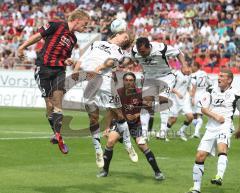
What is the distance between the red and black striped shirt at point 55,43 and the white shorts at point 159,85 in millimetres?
5033

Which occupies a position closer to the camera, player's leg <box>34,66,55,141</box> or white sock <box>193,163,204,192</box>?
white sock <box>193,163,204,192</box>

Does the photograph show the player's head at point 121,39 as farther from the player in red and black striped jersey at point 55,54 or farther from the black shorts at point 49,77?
the black shorts at point 49,77

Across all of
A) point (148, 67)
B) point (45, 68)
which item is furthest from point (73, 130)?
point (45, 68)

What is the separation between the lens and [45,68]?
40.0 ft

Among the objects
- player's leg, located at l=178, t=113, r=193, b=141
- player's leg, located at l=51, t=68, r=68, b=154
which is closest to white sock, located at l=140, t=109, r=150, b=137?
player's leg, located at l=178, t=113, r=193, b=141

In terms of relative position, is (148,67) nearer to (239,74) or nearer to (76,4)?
(239,74)

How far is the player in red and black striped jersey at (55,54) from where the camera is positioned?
12.1m

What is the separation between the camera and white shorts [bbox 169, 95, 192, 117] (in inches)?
870

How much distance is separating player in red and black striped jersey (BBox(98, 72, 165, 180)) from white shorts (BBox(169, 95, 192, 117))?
6.07 metres

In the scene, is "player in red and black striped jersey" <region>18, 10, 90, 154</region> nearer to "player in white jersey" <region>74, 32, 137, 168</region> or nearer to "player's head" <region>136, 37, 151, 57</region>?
→ "player in white jersey" <region>74, 32, 137, 168</region>

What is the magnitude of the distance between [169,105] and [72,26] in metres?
10.4

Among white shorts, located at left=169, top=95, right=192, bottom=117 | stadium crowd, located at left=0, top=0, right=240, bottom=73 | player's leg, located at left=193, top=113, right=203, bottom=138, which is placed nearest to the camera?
player's leg, located at left=193, top=113, right=203, bottom=138

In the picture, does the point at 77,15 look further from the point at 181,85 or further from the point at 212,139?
the point at 181,85

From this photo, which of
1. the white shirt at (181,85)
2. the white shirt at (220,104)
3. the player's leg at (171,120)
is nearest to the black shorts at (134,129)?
the white shirt at (220,104)
